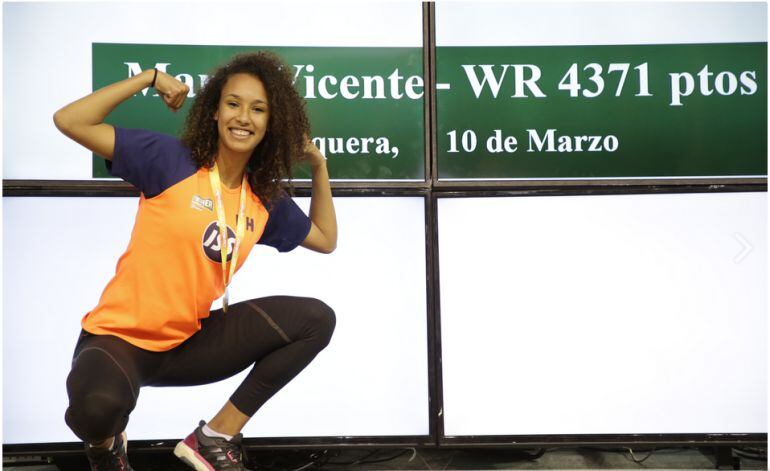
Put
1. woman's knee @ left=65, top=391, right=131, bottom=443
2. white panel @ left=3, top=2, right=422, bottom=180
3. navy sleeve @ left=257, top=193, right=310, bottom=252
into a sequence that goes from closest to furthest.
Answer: woman's knee @ left=65, top=391, right=131, bottom=443 < navy sleeve @ left=257, top=193, right=310, bottom=252 < white panel @ left=3, top=2, right=422, bottom=180

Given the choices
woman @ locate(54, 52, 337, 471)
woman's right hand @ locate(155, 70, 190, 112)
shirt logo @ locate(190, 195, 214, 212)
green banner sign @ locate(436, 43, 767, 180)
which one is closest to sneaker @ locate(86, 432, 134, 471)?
woman @ locate(54, 52, 337, 471)

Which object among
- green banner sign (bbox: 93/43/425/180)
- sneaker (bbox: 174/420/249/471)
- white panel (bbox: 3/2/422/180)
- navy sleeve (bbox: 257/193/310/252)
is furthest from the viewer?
green banner sign (bbox: 93/43/425/180)

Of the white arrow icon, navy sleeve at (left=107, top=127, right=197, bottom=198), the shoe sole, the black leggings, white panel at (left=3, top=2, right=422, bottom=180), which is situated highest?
white panel at (left=3, top=2, right=422, bottom=180)

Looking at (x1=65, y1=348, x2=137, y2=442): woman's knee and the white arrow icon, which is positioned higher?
the white arrow icon

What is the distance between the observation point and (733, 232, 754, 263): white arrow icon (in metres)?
2.45

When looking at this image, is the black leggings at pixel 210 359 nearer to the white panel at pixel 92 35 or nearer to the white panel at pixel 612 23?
the white panel at pixel 92 35

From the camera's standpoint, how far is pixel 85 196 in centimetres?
237

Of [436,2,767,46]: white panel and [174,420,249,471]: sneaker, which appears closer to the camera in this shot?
[174,420,249,471]: sneaker

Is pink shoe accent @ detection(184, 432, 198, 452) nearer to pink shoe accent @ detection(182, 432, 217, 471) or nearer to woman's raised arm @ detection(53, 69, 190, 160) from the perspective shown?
pink shoe accent @ detection(182, 432, 217, 471)

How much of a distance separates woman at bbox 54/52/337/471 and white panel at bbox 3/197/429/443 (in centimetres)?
43

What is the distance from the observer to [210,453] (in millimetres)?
1893

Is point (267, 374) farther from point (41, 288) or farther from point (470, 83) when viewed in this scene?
point (470, 83)

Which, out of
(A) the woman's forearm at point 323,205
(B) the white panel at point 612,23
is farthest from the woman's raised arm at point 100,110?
(B) the white panel at point 612,23

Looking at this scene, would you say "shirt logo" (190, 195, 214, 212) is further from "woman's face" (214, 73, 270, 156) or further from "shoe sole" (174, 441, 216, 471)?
"shoe sole" (174, 441, 216, 471)
